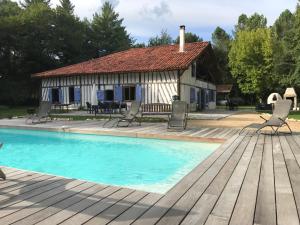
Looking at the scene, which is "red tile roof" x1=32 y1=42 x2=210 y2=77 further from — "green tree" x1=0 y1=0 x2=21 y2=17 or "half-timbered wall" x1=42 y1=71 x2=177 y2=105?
"green tree" x1=0 y1=0 x2=21 y2=17

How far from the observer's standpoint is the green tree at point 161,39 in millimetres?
47438

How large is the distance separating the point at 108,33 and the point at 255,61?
17.3 m

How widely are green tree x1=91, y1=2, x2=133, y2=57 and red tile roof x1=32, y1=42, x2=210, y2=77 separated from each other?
1469 centimetres

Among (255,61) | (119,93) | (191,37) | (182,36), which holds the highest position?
(191,37)

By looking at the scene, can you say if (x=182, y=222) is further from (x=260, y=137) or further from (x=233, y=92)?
(x=233, y=92)

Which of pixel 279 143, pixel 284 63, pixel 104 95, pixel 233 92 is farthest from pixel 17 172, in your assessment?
pixel 233 92

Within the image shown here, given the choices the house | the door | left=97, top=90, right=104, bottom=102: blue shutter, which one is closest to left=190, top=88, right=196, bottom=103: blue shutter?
the house

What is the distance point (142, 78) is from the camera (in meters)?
20.5

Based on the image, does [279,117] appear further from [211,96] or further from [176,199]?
[211,96]

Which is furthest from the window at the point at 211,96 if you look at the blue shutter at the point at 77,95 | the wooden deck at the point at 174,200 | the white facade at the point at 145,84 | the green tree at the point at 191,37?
the wooden deck at the point at 174,200

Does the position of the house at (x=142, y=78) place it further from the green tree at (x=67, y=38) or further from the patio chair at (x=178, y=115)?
the green tree at (x=67, y=38)

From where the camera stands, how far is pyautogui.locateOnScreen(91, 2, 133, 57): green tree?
39.2 meters

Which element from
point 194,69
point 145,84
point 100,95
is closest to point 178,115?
point 145,84

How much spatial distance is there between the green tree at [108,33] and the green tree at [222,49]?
38.1 ft
